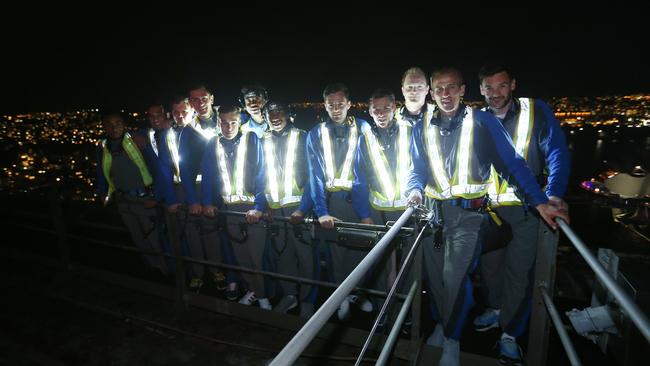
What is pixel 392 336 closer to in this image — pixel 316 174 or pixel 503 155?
pixel 503 155

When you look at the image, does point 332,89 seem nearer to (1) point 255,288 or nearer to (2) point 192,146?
(2) point 192,146

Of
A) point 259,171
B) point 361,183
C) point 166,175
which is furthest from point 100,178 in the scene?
point 361,183

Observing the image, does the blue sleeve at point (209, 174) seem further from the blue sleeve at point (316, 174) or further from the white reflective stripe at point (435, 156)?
the white reflective stripe at point (435, 156)

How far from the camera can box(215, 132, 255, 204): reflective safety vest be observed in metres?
3.88

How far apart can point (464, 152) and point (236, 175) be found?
2408 millimetres

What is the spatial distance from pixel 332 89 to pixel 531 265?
2449mm

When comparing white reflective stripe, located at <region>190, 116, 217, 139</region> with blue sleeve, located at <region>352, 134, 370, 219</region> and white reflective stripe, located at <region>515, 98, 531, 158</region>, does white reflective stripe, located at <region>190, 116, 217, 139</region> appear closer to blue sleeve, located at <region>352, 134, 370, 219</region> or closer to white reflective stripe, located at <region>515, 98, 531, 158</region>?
blue sleeve, located at <region>352, 134, 370, 219</region>

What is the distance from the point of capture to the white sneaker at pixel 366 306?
379 centimetres

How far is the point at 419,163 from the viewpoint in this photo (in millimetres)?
3057

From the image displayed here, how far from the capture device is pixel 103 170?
4781 millimetres

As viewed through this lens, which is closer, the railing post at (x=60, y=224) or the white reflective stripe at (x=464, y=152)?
the white reflective stripe at (x=464, y=152)

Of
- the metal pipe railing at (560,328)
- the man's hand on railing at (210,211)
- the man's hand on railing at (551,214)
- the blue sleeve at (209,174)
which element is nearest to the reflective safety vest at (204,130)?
the blue sleeve at (209,174)

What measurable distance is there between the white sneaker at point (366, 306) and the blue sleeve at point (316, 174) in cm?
114

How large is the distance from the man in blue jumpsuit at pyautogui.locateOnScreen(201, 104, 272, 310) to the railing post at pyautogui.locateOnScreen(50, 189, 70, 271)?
1.98 meters
